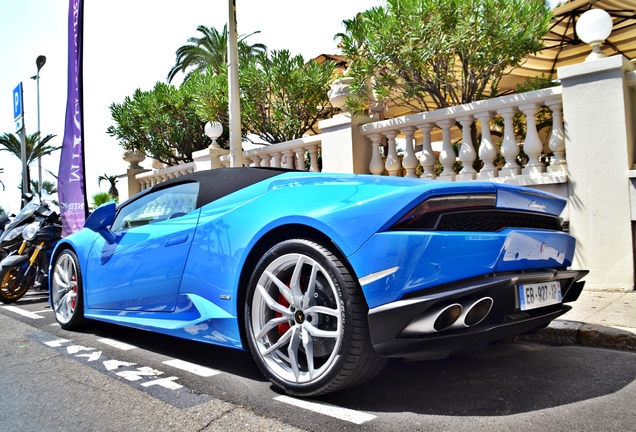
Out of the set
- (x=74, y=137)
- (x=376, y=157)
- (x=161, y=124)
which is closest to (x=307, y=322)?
(x=376, y=157)

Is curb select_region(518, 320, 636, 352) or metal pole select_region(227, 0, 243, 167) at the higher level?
metal pole select_region(227, 0, 243, 167)

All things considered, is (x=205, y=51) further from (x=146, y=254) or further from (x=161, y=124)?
(x=146, y=254)

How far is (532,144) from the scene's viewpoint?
17.7 ft

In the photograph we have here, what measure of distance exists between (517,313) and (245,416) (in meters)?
1.36

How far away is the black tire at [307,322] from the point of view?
2.41 m

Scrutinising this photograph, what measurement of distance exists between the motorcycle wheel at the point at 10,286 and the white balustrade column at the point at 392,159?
4.96 meters

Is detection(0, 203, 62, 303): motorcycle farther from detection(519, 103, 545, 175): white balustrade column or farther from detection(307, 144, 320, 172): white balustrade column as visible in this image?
detection(519, 103, 545, 175): white balustrade column

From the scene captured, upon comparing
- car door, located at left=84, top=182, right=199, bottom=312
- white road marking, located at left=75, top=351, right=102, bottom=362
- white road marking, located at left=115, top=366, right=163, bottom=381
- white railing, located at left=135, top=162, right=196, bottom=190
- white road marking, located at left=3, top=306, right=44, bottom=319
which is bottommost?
white road marking, located at left=115, top=366, right=163, bottom=381

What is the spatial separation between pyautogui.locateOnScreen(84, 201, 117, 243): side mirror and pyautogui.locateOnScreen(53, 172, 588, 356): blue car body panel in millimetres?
199

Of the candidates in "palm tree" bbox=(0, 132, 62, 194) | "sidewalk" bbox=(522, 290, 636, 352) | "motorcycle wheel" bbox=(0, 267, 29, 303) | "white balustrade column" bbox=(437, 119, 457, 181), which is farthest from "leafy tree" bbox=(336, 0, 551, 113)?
"palm tree" bbox=(0, 132, 62, 194)

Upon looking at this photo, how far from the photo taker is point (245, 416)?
2.48 metres

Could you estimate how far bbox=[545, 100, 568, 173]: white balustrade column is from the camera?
17.1 feet

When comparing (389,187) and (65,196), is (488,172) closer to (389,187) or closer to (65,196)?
(389,187)

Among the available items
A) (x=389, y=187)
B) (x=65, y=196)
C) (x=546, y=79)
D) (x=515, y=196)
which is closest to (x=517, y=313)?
(x=515, y=196)
